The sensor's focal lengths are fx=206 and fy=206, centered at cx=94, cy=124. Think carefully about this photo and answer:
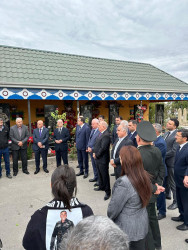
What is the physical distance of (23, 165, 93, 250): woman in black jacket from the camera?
1651 mm

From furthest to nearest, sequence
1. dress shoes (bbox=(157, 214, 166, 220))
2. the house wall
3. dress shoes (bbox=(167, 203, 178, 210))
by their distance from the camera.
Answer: the house wall
dress shoes (bbox=(167, 203, 178, 210))
dress shoes (bbox=(157, 214, 166, 220))

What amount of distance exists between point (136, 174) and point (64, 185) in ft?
2.78

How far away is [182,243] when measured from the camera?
10.8 ft

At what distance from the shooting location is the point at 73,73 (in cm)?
1102

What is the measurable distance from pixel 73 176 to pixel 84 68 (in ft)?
35.6

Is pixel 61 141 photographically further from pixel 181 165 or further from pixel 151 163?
pixel 151 163

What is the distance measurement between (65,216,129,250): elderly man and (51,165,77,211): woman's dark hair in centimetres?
81

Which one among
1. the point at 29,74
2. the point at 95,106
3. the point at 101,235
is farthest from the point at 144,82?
the point at 101,235

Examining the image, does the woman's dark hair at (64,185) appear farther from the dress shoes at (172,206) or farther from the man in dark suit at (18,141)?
the man in dark suit at (18,141)

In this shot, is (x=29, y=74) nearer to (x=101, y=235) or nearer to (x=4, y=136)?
(x=4, y=136)

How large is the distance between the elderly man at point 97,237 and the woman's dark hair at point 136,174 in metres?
1.32

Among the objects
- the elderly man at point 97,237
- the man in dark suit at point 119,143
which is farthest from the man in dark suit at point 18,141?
the elderly man at point 97,237

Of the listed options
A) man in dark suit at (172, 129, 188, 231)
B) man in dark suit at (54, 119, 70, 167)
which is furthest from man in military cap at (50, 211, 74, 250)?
man in dark suit at (54, 119, 70, 167)

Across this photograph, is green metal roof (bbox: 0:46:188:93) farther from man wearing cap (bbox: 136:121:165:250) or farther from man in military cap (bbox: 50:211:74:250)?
man in military cap (bbox: 50:211:74:250)
